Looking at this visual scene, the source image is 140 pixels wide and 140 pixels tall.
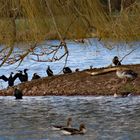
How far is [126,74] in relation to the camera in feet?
76.7

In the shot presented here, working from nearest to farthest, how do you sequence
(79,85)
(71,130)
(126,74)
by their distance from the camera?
(71,130), (126,74), (79,85)

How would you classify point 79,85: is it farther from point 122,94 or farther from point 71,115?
point 71,115

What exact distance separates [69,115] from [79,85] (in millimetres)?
4992

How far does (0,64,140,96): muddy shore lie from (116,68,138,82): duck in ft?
0.68

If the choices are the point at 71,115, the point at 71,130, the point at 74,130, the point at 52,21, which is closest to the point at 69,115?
the point at 71,115

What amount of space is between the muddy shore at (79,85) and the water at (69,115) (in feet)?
1.73

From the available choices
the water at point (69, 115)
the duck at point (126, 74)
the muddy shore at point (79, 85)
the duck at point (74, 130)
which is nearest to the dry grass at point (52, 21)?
the water at point (69, 115)

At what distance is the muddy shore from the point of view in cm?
2411

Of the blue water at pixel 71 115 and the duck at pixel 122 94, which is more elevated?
the duck at pixel 122 94

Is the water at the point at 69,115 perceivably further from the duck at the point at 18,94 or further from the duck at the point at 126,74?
the duck at the point at 126,74

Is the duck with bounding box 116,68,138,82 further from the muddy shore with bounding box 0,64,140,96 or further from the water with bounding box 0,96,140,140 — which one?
the water with bounding box 0,96,140,140

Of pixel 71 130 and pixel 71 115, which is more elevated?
pixel 71 130

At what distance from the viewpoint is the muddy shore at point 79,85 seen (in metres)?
24.1

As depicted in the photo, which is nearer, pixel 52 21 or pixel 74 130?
pixel 52 21
